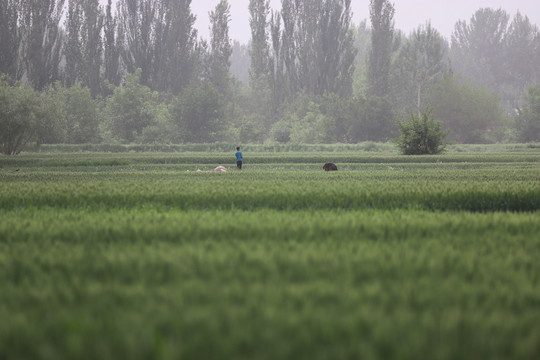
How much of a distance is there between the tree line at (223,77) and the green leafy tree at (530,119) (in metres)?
0.12

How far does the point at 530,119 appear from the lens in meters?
50.1

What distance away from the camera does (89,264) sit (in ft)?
11.4

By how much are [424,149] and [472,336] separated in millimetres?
26322

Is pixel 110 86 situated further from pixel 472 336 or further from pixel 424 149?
pixel 472 336

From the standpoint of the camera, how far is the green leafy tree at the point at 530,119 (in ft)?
163

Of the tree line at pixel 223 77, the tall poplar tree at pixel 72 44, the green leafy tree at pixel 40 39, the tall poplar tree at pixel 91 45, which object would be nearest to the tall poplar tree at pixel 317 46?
the tree line at pixel 223 77

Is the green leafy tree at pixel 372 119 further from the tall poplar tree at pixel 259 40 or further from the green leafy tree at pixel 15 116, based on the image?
the green leafy tree at pixel 15 116

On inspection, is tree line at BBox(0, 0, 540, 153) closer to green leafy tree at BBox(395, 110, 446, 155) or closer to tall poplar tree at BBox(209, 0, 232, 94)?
tall poplar tree at BBox(209, 0, 232, 94)

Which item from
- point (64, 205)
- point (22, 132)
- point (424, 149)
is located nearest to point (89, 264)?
point (64, 205)

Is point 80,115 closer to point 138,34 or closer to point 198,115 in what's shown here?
point 198,115

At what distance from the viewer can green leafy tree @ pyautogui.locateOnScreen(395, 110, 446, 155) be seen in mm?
26734

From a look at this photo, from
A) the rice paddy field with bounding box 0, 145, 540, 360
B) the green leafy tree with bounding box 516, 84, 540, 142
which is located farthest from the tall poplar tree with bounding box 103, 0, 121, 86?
the rice paddy field with bounding box 0, 145, 540, 360

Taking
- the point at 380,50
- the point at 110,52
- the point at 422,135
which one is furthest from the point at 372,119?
the point at 110,52

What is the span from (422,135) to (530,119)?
3065cm
